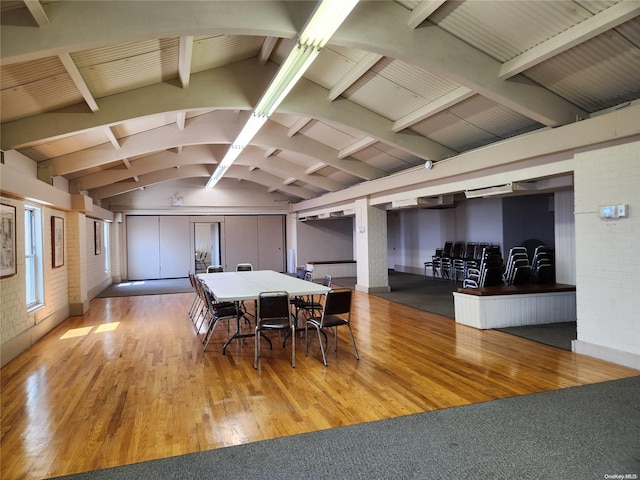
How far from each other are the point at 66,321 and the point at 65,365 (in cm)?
316

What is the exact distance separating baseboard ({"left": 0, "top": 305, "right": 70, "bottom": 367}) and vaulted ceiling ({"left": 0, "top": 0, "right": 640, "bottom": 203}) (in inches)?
95.2

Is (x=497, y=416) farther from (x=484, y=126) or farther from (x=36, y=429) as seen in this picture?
(x=484, y=126)

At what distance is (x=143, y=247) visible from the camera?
13992 millimetres

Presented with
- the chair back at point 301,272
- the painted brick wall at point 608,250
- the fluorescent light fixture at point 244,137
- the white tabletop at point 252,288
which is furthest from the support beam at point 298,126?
the painted brick wall at point 608,250

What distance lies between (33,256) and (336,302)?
16.1 feet

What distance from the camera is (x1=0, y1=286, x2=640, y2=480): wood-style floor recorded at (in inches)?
113

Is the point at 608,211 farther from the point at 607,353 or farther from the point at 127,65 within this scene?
the point at 127,65

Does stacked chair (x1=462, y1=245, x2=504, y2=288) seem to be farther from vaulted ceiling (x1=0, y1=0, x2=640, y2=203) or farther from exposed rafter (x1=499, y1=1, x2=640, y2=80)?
exposed rafter (x1=499, y1=1, x2=640, y2=80)

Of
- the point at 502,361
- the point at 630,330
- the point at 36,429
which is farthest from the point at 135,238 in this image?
the point at 630,330

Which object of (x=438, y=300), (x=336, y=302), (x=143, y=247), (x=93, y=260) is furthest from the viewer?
(x=143, y=247)

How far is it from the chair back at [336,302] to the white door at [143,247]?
36.5 feet

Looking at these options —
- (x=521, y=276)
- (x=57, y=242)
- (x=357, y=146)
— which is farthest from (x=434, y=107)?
(x=57, y=242)

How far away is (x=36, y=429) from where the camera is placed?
3.09 m

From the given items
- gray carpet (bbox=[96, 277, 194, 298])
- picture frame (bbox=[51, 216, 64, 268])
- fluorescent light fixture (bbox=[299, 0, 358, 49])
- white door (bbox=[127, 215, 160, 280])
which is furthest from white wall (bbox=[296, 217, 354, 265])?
fluorescent light fixture (bbox=[299, 0, 358, 49])
